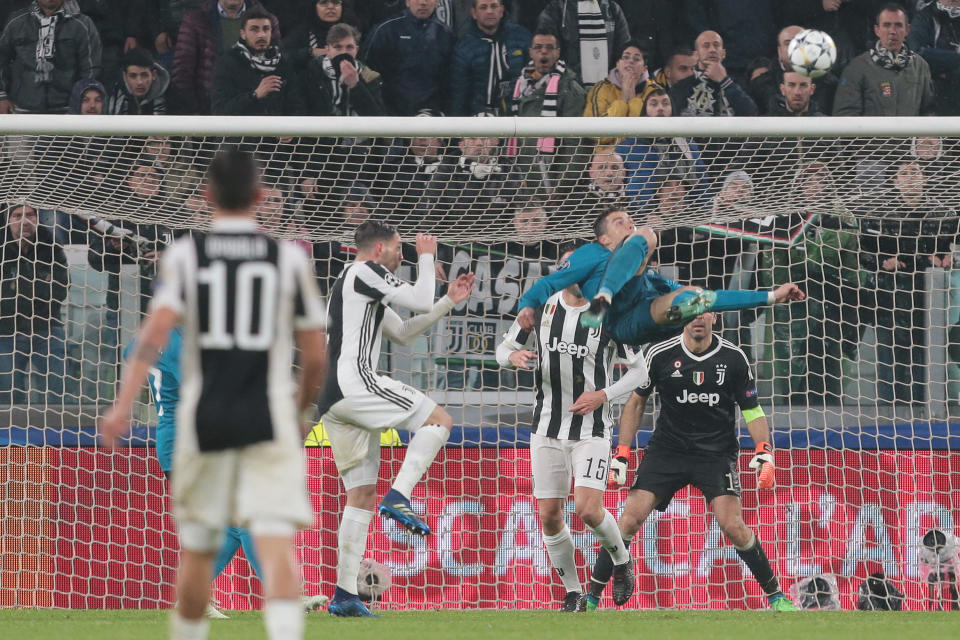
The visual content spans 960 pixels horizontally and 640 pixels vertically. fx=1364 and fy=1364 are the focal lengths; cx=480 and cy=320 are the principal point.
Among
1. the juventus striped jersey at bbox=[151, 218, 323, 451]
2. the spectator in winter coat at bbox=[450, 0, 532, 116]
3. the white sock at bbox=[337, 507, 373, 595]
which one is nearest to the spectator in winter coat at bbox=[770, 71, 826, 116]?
the spectator in winter coat at bbox=[450, 0, 532, 116]

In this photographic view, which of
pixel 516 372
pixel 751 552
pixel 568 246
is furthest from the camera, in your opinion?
pixel 568 246

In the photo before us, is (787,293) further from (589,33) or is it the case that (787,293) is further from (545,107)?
(589,33)

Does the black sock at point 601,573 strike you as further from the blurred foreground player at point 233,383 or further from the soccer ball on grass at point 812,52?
the blurred foreground player at point 233,383

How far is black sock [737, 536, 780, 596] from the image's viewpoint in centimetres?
800

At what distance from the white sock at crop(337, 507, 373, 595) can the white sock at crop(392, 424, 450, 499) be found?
0.31 meters

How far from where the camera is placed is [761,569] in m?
8.00

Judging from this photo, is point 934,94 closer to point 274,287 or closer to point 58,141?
point 58,141

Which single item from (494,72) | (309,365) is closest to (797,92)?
(494,72)

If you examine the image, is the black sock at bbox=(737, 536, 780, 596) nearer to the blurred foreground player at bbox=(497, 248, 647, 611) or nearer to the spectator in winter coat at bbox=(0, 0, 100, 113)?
the blurred foreground player at bbox=(497, 248, 647, 611)

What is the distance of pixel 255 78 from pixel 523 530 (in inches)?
165

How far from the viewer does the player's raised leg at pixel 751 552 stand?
8.00 m

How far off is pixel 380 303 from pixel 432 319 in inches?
12.0

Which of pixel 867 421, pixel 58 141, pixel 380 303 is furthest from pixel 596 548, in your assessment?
pixel 58 141

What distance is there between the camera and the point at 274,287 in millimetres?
4152
